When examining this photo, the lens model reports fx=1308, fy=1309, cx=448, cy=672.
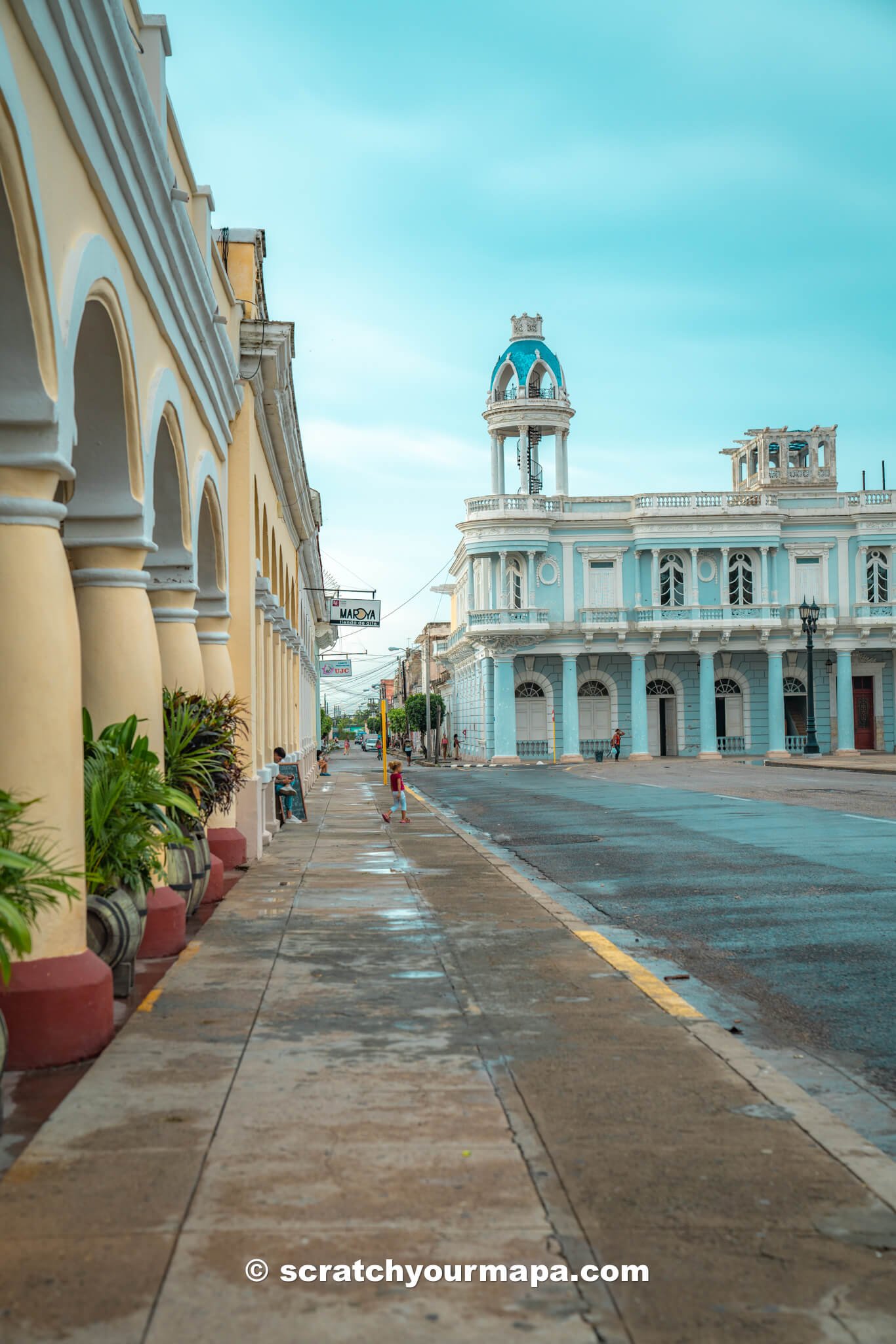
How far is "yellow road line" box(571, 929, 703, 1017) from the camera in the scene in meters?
7.51

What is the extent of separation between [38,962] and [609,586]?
51.7 m

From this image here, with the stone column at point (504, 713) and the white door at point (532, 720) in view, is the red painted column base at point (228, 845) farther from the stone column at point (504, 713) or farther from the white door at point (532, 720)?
the white door at point (532, 720)

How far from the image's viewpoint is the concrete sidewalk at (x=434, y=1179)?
11.7 feet

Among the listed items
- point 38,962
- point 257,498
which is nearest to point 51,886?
point 38,962

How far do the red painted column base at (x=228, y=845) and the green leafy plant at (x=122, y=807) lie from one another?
244 inches

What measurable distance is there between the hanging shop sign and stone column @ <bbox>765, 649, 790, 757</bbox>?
23.1m

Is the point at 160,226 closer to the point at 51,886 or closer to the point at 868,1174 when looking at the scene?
the point at 51,886

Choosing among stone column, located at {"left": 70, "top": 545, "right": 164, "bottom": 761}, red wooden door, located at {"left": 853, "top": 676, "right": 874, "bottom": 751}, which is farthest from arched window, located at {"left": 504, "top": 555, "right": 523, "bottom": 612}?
stone column, located at {"left": 70, "top": 545, "right": 164, "bottom": 761}

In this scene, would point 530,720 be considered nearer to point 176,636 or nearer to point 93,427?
point 176,636

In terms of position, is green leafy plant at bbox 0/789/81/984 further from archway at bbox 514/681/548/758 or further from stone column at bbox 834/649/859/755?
stone column at bbox 834/649/859/755

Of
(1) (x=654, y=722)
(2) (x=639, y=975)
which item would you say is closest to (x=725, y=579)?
(1) (x=654, y=722)

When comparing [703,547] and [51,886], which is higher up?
[703,547]

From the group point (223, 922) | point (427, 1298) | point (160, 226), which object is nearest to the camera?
point (427, 1298)

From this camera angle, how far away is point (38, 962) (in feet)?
20.5
